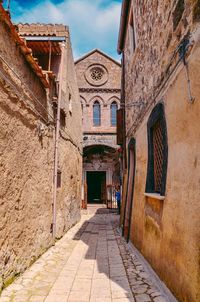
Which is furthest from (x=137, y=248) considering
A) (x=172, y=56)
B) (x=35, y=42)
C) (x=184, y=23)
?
(x=35, y=42)

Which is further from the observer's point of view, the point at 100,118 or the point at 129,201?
the point at 100,118

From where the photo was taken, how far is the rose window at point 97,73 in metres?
19.6

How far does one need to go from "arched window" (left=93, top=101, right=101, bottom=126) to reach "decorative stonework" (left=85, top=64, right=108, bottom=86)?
182 cm

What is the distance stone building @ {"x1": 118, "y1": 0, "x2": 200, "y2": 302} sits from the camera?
253 cm

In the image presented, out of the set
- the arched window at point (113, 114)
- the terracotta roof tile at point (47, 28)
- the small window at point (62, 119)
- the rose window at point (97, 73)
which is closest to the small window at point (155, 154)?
the small window at point (62, 119)

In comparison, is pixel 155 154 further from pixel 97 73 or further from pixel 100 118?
pixel 97 73

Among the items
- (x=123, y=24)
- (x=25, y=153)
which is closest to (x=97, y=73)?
(x=123, y=24)

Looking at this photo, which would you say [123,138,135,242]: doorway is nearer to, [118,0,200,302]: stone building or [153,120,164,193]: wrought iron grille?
[118,0,200,302]: stone building

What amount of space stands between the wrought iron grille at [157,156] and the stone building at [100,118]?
12.9 m

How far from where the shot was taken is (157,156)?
4.63m

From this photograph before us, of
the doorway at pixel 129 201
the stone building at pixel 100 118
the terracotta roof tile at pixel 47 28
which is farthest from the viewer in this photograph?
the stone building at pixel 100 118

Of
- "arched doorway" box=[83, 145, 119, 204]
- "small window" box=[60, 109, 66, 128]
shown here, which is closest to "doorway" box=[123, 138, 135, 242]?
"small window" box=[60, 109, 66, 128]

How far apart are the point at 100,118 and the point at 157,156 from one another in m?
14.3

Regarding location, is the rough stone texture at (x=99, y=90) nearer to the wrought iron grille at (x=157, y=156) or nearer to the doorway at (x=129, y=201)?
the doorway at (x=129, y=201)
